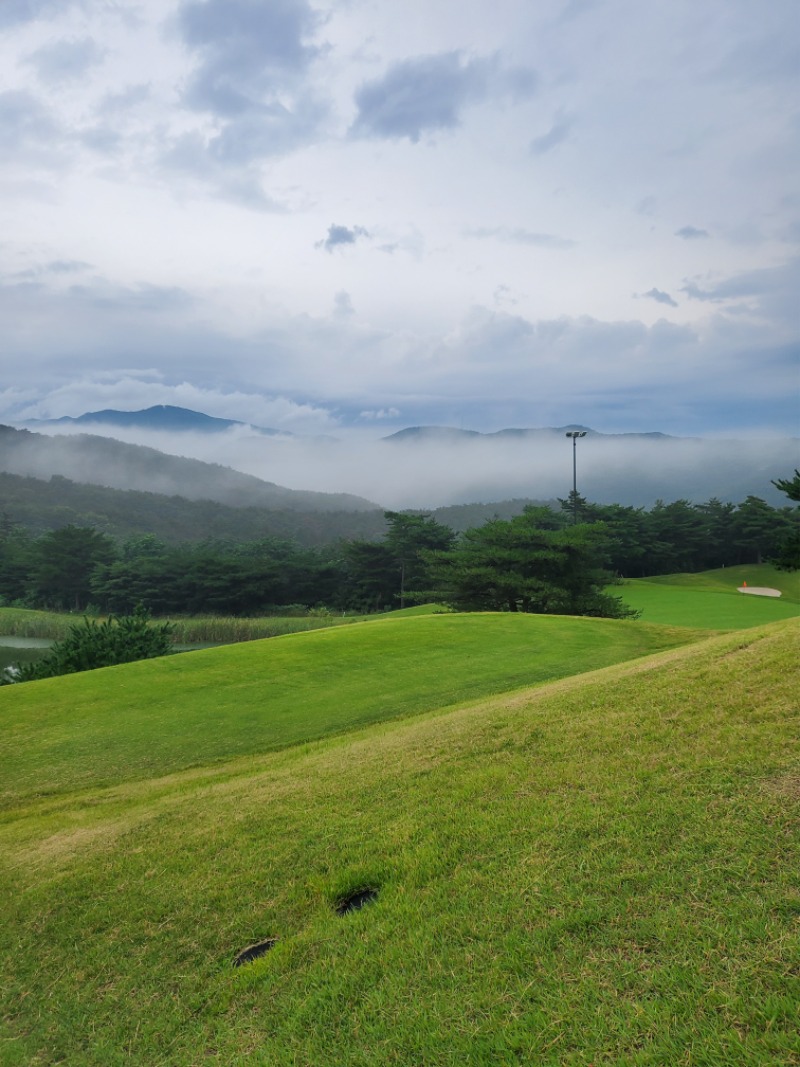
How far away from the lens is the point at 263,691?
13250mm

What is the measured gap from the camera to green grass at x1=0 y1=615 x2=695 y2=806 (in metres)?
10.3

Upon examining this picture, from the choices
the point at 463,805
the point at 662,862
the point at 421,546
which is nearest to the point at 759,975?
the point at 662,862

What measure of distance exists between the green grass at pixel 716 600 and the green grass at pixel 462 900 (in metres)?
13.8

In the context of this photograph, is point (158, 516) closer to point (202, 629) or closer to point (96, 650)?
point (202, 629)

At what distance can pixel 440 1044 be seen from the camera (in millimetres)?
3037

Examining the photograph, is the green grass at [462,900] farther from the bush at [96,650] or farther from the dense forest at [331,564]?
the dense forest at [331,564]

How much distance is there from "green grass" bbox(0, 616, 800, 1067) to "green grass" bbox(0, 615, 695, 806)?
98.7 inches

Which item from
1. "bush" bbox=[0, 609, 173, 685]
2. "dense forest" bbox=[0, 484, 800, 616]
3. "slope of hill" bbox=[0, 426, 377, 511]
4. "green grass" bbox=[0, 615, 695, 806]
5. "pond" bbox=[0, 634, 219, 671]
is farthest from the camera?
"slope of hill" bbox=[0, 426, 377, 511]

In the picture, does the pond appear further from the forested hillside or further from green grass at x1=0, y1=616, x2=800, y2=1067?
the forested hillside

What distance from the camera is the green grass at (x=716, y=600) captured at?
27047 mm

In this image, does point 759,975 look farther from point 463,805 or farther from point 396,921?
point 463,805

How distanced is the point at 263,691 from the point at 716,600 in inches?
1132

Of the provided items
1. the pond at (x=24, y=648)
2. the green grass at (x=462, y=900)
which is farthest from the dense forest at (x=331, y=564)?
the green grass at (x=462, y=900)

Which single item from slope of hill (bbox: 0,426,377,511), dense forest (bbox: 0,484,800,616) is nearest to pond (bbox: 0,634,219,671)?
dense forest (bbox: 0,484,800,616)
